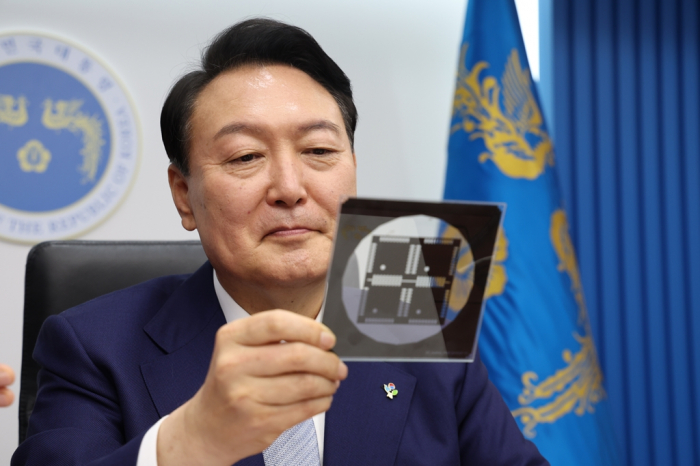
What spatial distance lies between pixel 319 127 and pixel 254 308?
36 cm

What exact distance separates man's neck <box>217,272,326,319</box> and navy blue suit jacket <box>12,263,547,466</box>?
5 centimetres

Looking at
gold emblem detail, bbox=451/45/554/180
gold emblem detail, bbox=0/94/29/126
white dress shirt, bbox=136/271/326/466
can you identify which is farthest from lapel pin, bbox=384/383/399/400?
gold emblem detail, bbox=0/94/29/126

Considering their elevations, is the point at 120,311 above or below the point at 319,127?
below

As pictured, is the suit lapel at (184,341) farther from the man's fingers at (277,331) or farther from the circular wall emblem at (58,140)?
the circular wall emblem at (58,140)

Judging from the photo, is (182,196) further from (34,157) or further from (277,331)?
(34,157)

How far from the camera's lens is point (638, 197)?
278cm

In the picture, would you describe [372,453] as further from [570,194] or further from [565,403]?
[570,194]

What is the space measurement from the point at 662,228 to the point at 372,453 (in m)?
2.25

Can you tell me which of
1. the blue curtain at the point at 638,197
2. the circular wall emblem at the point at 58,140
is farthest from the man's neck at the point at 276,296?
the blue curtain at the point at 638,197

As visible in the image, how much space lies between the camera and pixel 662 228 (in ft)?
9.13

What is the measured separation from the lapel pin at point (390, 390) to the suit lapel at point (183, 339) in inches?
12.7

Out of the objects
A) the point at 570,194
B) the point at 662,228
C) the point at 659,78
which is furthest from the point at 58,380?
the point at 659,78

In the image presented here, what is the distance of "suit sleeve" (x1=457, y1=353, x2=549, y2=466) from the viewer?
1131 mm

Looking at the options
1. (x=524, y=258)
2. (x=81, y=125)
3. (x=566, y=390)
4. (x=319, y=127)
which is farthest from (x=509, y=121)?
(x=81, y=125)
